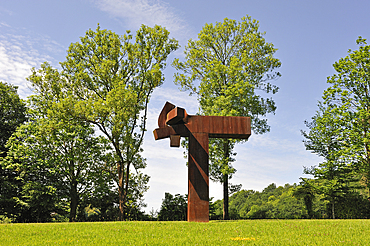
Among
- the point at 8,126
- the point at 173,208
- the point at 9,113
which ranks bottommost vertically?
the point at 173,208

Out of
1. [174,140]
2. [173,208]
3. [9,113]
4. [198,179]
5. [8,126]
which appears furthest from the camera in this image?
[9,113]

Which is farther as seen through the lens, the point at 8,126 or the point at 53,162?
the point at 8,126

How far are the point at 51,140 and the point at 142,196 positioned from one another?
8293mm

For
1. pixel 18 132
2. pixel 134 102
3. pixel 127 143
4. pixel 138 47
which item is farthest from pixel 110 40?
pixel 18 132

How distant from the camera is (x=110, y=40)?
23.0 metres

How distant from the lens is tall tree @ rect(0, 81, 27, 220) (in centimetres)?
2350

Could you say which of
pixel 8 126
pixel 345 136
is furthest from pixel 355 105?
pixel 8 126

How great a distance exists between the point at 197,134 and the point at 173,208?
9308 millimetres

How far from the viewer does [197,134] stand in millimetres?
12125

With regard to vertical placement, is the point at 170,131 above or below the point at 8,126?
below

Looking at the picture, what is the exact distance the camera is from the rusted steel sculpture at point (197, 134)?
1165cm

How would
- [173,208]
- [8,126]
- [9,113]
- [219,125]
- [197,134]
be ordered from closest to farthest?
[197,134]
[219,125]
[173,208]
[8,126]
[9,113]

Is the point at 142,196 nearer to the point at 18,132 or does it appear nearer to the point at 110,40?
the point at 18,132

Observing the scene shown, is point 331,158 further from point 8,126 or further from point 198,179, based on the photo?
point 8,126
